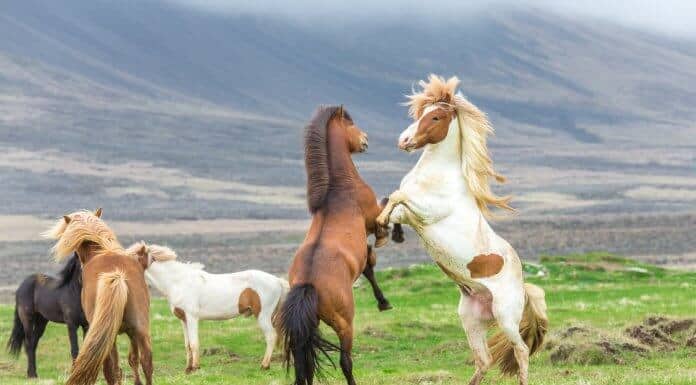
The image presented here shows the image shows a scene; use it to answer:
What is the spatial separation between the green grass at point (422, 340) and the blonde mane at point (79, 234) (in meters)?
2.28

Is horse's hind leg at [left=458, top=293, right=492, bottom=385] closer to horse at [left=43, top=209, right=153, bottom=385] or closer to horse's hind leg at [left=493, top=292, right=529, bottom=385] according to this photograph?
horse's hind leg at [left=493, top=292, right=529, bottom=385]

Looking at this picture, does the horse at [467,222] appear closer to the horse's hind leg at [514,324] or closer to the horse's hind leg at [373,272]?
the horse's hind leg at [514,324]

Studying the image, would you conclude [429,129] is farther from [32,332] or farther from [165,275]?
[32,332]

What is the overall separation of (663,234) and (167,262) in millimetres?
52755

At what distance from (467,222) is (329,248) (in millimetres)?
1332

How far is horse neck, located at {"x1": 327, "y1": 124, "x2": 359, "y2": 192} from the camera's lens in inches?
467

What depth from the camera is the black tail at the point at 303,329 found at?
1081 centimetres

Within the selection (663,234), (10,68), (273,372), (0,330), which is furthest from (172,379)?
(10,68)

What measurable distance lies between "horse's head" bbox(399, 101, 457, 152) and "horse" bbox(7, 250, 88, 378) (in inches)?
255

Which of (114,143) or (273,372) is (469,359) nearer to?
(273,372)

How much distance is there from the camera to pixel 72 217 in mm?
12172

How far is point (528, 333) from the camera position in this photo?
11.7m

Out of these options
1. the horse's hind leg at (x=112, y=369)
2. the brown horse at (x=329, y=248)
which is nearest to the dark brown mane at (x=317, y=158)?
the brown horse at (x=329, y=248)

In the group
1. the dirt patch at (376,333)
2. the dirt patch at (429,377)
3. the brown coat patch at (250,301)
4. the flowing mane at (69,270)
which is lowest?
the dirt patch at (376,333)
